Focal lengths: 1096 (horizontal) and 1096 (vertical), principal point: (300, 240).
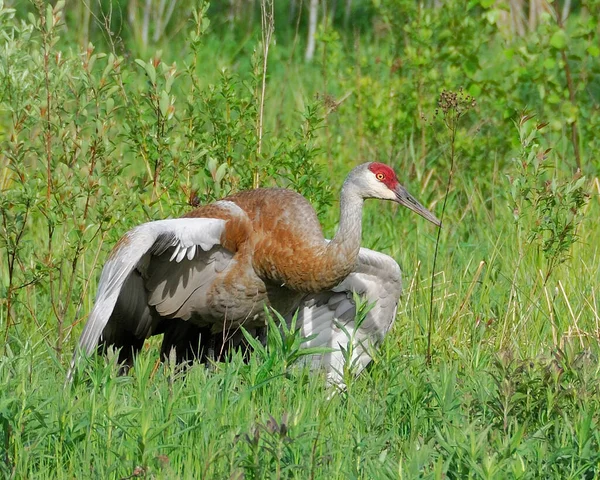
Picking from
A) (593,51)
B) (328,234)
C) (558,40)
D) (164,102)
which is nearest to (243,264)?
(164,102)

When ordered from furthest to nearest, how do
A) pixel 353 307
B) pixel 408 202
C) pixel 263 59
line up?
pixel 263 59 → pixel 353 307 → pixel 408 202

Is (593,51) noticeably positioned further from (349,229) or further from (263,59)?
(349,229)

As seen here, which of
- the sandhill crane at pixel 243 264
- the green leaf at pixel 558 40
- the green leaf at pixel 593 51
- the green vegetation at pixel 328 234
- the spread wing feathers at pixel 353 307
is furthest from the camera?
the green leaf at pixel 593 51

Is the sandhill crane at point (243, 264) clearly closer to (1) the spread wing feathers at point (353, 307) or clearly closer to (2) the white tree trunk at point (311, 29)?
(1) the spread wing feathers at point (353, 307)

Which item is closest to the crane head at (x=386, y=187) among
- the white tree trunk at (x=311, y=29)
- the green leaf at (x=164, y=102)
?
the green leaf at (x=164, y=102)

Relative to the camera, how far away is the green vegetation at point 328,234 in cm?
345

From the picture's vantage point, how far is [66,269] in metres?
5.87

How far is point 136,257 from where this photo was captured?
4.36 meters

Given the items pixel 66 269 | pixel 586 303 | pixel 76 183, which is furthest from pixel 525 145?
pixel 66 269

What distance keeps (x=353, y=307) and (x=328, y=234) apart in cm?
79

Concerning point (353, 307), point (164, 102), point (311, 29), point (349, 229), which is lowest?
point (353, 307)

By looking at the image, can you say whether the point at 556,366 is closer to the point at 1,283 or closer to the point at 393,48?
the point at 1,283

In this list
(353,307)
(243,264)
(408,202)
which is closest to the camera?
(243,264)

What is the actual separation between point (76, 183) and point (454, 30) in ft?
9.18
